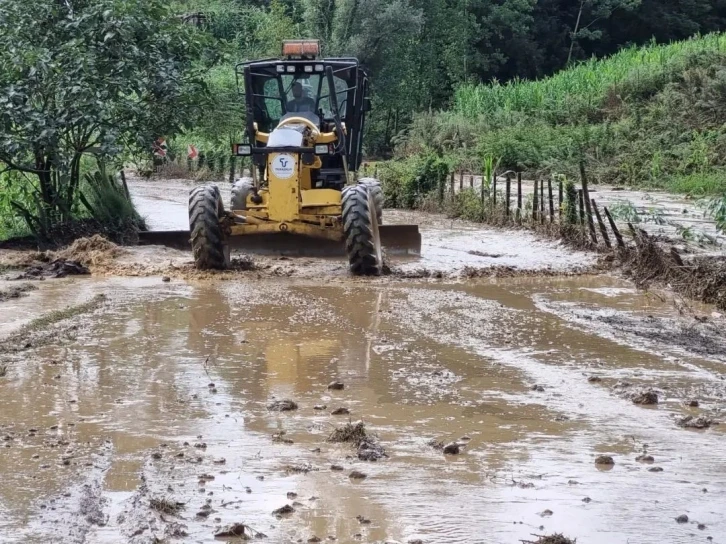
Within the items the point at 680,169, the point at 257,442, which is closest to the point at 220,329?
the point at 257,442

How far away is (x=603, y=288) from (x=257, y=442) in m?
7.06

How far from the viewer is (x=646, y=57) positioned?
3628cm

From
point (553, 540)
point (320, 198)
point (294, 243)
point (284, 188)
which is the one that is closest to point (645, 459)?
point (553, 540)

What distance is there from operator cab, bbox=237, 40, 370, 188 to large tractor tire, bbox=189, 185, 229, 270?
1399mm

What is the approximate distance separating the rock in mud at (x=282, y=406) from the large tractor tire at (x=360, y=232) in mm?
5632

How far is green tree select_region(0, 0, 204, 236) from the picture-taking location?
47.9ft

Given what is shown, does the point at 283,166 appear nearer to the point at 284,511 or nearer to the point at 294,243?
the point at 294,243

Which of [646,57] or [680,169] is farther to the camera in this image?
[646,57]

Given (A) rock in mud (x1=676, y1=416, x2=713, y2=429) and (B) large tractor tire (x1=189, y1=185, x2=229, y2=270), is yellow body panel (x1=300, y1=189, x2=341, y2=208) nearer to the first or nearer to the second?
(B) large tractor tire (x1=189, y1=185, x2=229, y2=270)

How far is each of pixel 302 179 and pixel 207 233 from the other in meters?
1.79

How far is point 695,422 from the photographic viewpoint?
6.69 meters

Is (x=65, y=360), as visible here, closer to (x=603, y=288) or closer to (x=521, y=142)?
(x=603, y=288)

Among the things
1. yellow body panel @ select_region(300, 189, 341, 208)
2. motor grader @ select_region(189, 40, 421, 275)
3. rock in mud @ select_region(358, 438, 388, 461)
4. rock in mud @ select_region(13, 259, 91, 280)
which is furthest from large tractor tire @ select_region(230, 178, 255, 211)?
rock in mud @ select_region(358, 438, 388, 461)

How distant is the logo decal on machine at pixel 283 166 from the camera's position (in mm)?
13109
